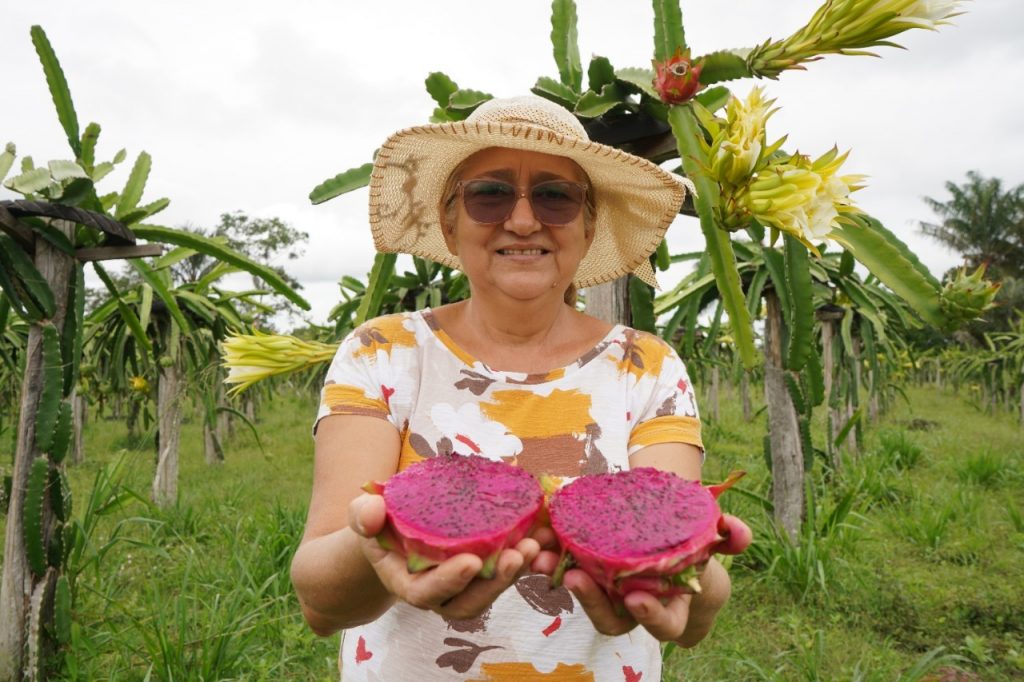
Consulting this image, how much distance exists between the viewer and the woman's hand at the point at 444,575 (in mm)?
685

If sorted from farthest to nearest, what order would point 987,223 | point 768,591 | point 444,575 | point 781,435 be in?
point 987,223 < point 768,591 < point 781,435 < point 444,575

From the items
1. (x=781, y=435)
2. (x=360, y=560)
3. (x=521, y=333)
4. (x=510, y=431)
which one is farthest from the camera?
(x=781, y=435)

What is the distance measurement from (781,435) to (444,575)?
273cm

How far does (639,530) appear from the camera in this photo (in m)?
0.77

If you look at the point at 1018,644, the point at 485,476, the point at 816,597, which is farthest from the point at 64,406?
the point at 1018,644

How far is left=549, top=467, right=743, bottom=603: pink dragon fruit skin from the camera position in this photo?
73cm

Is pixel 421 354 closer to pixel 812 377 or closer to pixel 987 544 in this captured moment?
pixel 812 377

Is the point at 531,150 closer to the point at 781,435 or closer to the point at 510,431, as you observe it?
the point at 510,431

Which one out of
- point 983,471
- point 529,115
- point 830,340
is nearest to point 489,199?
point 529,115

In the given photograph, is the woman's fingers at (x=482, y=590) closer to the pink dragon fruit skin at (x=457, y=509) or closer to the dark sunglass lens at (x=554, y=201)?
the pink dragon fruit skin at (x=457, y=509)

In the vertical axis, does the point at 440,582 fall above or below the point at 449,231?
below

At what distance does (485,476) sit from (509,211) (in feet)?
1.54

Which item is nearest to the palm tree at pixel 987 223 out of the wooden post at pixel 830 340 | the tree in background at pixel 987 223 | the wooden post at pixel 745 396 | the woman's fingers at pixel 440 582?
the tree in background at pixel 987 223

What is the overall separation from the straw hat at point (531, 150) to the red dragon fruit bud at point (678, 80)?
16 centimetres
